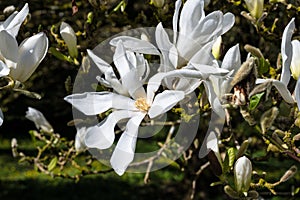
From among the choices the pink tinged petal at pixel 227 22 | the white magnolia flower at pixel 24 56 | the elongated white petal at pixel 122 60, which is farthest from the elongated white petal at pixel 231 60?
the white magnolia flower at pixel 24 56

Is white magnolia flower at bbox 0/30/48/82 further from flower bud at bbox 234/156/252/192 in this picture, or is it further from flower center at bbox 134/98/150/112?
flower bud at bbox 234/156/252/192

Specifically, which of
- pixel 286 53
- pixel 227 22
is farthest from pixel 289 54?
pixel 227 22

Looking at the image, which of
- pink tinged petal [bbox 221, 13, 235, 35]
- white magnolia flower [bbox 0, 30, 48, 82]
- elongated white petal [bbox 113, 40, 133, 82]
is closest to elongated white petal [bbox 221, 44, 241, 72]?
pink tinged petal [bbox 221, 13, 235, 35]

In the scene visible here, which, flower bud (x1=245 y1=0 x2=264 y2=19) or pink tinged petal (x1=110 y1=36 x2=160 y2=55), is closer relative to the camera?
pink tinged petal (x1=110 y1=36 x2=160 y2=55)

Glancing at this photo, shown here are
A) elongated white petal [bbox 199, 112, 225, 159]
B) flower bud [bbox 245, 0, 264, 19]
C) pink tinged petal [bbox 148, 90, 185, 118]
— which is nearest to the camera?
pink tinged petal [bbox 148, 90, 185, 118]

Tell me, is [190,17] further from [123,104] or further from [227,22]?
[123,104]

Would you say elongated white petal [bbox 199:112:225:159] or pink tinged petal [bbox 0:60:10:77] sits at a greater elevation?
pink tinged petal [bbox 0:60:10:77]

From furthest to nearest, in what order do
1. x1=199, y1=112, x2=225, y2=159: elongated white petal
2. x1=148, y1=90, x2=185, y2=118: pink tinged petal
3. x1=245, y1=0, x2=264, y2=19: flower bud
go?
1. x1=245, y1=0, x2=264, y2=19: flower bud
2. x1=199, y1=112, x2=225, y2=159: elongated white petal
3. x1=148, y1=90, x2=185, y2=118: pink tinged petal
